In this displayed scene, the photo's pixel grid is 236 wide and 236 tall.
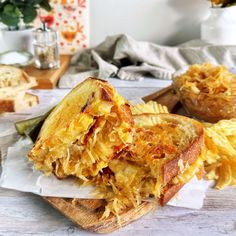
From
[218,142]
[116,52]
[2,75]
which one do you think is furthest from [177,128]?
[116,52]

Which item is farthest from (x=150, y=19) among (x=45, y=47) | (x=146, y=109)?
(x=146, y=109)

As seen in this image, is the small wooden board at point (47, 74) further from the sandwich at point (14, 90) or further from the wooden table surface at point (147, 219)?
the wooden table surface at point (147, 219)

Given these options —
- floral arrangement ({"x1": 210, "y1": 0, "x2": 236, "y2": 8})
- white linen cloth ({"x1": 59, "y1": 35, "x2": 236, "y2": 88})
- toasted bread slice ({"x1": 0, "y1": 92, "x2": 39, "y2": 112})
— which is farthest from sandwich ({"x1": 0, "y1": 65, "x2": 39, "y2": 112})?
floral arrangement ({"x1": 210, "y1": 0, "x2": 236, "y2": 8})

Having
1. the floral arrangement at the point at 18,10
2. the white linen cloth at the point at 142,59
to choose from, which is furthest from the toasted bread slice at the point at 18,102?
the floral arrangement at the point at 18,10

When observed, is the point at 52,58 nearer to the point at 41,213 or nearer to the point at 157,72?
the point at 157,72

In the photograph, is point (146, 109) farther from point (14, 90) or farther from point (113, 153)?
point (14, 90)

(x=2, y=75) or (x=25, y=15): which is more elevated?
(x=25, y=15)

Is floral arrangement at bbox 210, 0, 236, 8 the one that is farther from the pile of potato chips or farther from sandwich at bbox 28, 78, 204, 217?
sandwich at bbox 28, 78, 204, 217
